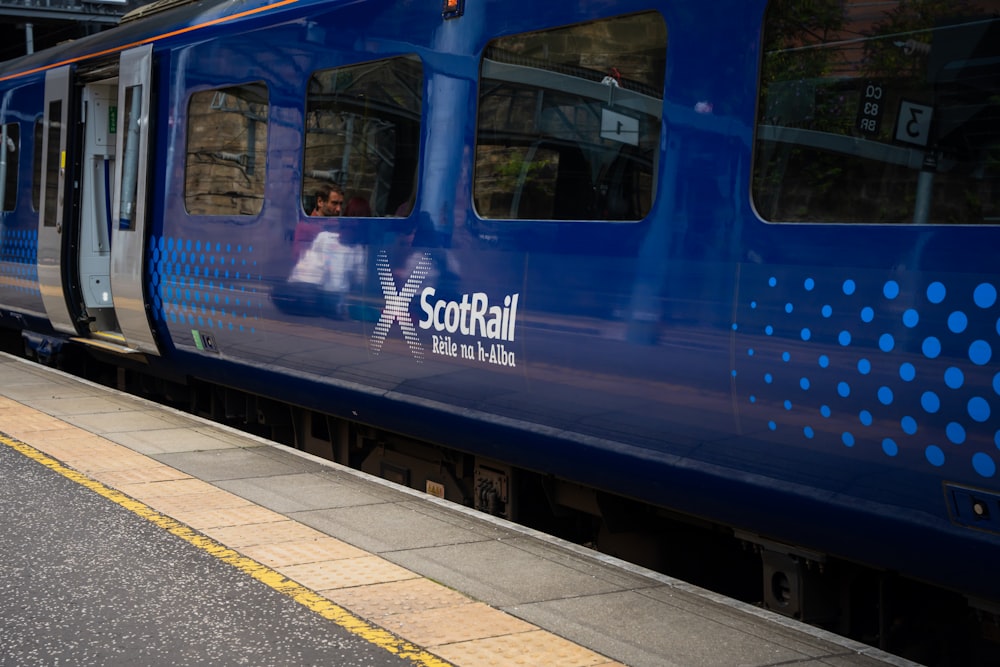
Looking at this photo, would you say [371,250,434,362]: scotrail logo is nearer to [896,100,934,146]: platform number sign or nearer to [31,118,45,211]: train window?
[896,100,934,146]: platform number sign

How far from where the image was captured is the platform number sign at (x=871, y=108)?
150 inches

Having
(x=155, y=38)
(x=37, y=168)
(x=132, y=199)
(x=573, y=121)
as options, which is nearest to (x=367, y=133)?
(x=573, y=121)

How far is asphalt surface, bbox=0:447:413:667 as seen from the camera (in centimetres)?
383

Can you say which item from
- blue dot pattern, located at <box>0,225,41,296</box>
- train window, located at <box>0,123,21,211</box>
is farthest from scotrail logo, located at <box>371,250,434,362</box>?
train window, located at <box>0,123,21,211</box>

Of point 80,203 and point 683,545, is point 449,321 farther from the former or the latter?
point 80,203

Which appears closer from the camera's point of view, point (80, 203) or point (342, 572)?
point (342, 572)

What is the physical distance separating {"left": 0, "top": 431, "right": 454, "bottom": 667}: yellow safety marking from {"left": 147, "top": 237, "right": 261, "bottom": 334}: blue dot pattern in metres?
1.47

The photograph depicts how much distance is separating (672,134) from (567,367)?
105 cm

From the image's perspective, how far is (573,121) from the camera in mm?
5055

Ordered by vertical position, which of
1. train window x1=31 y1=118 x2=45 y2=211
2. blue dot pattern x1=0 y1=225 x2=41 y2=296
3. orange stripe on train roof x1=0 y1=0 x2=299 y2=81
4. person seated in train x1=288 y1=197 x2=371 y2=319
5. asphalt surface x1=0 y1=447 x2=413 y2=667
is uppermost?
orange stripe on train roof x1=0 y1=0 x2=299 y2=81

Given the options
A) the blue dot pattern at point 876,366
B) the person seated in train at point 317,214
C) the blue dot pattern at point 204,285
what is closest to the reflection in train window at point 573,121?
the blue dot pattern at point 876,366

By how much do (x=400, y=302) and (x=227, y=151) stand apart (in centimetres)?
229

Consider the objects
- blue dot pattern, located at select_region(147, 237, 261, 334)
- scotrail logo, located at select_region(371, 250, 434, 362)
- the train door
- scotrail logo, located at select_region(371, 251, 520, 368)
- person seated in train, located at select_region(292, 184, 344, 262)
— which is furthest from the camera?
the train door

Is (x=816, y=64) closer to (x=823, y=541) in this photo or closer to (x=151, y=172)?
(x=823, y=541)
